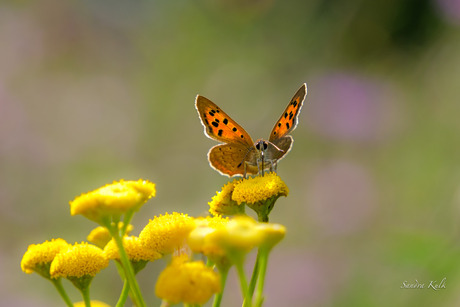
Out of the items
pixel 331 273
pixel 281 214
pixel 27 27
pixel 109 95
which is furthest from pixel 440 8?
pixel 27 27

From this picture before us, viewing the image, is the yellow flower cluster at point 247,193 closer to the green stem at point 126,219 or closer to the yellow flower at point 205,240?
the yellow flower at point 205,240

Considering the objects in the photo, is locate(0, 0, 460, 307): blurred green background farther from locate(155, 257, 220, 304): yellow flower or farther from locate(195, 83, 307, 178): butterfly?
locate(155, 257, 220, 304): yellow flower

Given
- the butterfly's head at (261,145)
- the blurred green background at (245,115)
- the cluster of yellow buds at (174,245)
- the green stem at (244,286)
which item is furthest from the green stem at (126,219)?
the blurred green background at (245,115)

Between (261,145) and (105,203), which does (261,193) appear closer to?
(105,203)

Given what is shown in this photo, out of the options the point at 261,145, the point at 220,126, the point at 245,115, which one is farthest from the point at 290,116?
the point at 245,115

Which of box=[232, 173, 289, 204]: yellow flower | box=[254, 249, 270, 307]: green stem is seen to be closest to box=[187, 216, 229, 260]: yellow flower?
box=[254, 249, 270, 307]: green stem

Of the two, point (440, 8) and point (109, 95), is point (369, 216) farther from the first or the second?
point (109, 95)
